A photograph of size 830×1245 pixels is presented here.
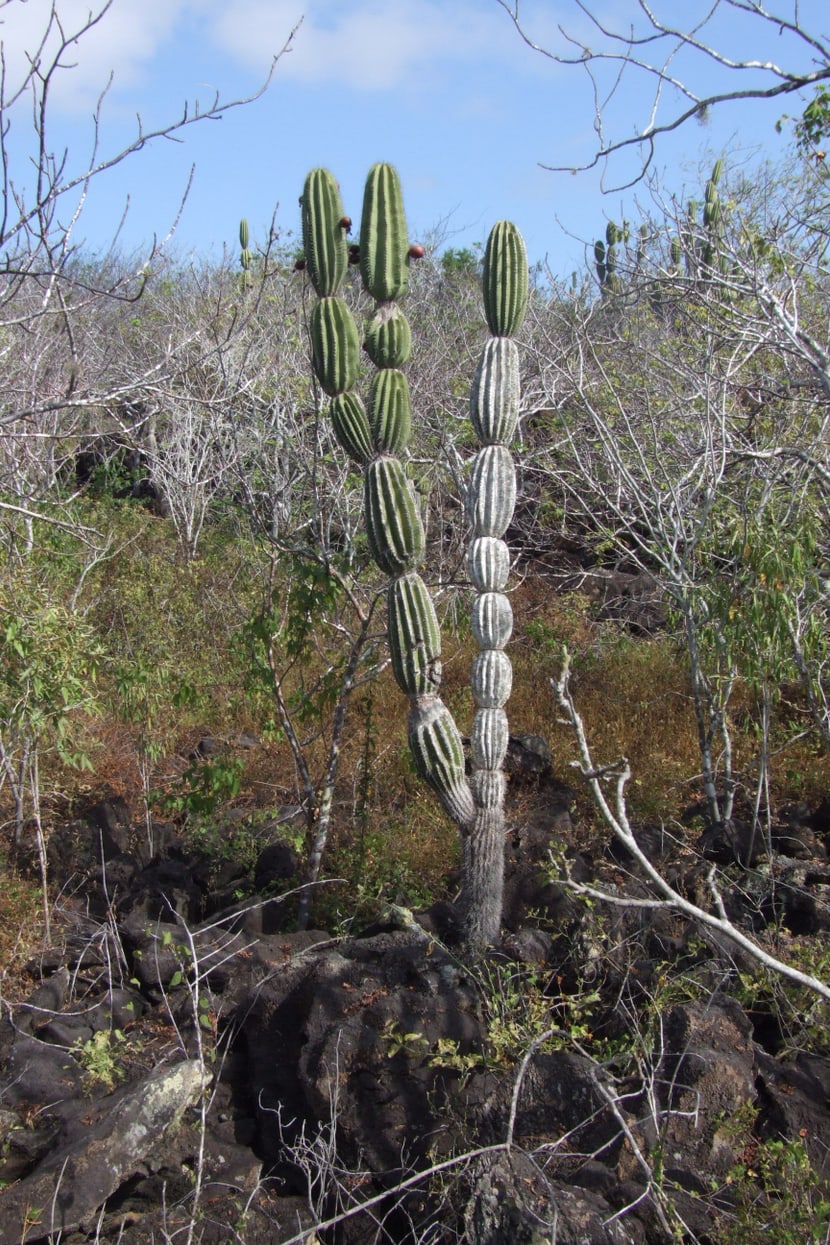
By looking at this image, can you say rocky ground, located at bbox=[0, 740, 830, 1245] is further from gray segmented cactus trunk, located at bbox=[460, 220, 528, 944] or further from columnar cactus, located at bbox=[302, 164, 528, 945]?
columnar cactus, located at bbox=[302, 164, 528, 945]

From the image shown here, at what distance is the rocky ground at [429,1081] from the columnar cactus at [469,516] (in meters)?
0.50

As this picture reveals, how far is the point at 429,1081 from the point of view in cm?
365

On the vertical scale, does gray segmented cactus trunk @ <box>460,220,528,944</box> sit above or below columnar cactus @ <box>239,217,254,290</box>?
below

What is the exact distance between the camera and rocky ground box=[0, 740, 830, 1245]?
3.12 meters

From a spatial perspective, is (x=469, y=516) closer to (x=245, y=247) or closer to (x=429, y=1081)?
(x=429, y=1081)

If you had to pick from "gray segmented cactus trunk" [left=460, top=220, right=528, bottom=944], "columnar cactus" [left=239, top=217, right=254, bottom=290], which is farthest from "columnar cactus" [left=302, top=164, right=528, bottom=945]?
"columnar cactus" [left=239, top=217, right=254, bottom=290]

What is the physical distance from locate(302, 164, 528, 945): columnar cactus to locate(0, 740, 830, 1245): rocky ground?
1.64 feet

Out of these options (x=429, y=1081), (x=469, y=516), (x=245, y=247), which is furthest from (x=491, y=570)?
(x=245, y=247)

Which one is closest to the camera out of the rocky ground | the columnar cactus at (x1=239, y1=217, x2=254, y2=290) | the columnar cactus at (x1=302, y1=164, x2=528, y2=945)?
the rocky ground

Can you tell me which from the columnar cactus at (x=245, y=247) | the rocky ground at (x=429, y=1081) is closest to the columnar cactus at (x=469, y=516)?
the rocky ground at (x=429, y=1081)

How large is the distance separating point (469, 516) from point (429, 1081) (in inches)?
84.2

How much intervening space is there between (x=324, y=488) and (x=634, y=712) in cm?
272

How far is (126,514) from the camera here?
9836mm

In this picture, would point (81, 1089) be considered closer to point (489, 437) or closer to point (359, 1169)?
point (359, 1169)
